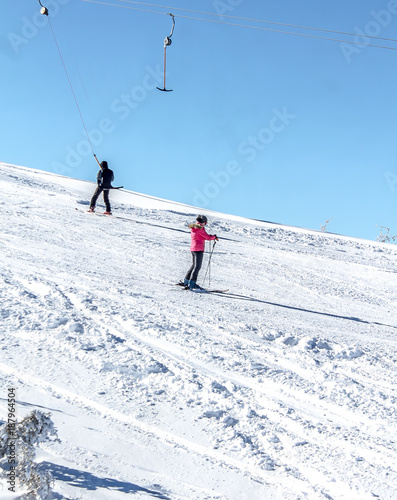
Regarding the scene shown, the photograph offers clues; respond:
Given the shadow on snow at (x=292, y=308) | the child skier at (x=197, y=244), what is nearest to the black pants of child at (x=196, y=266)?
the child skier at (x=197, y=244)

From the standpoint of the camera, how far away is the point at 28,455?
9.45 feet

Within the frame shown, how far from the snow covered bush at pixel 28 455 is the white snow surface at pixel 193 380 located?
22cm

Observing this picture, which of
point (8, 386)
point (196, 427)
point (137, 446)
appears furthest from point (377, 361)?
point (8, 386)

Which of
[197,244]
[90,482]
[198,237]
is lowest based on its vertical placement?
[90,482]

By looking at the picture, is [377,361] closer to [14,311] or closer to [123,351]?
[123,351]

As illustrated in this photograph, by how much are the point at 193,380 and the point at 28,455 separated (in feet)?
8.75

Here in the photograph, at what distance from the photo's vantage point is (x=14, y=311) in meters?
6.71

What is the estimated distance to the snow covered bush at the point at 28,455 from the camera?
285cm

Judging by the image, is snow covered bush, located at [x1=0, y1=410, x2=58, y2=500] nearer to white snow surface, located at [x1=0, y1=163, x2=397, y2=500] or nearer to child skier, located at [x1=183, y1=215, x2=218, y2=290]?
white snow surface, located at [x1=0, y1=163, x2=397, y2=500]

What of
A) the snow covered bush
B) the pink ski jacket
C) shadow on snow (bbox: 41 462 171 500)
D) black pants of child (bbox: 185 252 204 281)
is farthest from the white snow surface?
the pink ski jacket

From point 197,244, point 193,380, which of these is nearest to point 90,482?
point 193,380

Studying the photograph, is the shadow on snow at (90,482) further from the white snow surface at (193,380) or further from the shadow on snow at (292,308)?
the shadow on snow at (292,308)

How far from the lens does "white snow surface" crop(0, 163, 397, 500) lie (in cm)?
379

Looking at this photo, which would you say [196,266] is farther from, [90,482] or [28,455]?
[28,455]
